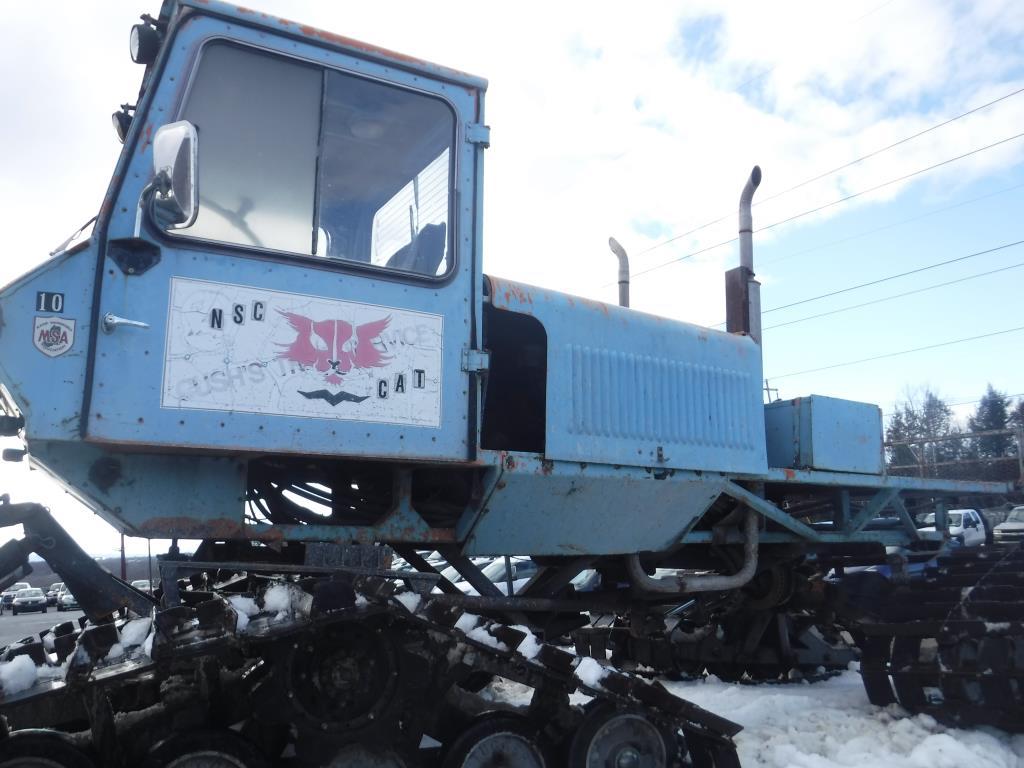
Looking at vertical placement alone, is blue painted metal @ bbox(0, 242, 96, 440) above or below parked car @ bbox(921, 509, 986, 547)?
above

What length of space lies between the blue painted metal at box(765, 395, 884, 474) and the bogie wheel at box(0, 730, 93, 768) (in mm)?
4680

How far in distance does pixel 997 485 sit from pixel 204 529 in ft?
22.4

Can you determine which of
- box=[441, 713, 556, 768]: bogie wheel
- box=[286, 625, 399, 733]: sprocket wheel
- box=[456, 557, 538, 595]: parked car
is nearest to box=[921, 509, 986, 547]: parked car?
box=[456, 557, 538, 595]: parked car

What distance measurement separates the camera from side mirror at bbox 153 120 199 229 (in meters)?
3.06

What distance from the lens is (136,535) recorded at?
350 centimetres

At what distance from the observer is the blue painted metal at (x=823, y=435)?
6.06 meters

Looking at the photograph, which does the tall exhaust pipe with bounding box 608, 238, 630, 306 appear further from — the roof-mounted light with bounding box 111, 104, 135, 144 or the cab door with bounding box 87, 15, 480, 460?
the roof-mounted light with bounding box 111, 104, 135, 144

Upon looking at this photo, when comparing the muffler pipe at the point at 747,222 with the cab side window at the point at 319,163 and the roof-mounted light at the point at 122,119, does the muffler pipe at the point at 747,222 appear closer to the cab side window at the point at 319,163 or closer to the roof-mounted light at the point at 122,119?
the cab side window at the point at 319,163

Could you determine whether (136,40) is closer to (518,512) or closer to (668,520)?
(518,512)

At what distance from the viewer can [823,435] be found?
6098mm

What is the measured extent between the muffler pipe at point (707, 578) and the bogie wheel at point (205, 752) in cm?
244

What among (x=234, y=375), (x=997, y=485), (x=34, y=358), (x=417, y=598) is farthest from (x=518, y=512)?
(x=997, y=485)

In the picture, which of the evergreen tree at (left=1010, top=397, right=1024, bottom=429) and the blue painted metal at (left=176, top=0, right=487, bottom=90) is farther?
the evergreen tree at (left=1010, top=397, right=1024, bottom=429)

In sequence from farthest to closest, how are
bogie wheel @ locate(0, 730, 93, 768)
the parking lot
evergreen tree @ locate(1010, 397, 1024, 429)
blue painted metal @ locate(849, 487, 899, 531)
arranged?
evergreen tree @ locate(1010, 397, 1024, 429) → the parking lot → blue painted metal @ locate(849, 487, 899, 531) → bogie wheel @ locate(0, 730, 93, 768)
